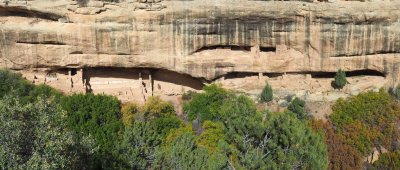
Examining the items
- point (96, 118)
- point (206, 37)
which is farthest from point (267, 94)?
point (96, 118)

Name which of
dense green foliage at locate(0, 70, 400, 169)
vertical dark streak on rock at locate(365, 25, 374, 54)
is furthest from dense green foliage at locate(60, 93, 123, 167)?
vertical dark streak on rock at locate(365, 25, 374, 54)

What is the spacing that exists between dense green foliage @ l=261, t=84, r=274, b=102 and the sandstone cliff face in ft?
1.88

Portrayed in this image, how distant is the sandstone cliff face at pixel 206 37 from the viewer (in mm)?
17734

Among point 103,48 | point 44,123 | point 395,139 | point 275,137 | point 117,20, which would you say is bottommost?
point 395,139

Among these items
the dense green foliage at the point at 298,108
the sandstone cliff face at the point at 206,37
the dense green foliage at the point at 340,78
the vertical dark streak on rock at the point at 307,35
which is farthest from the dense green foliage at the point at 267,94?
the dense green foliage at the point at 340,78

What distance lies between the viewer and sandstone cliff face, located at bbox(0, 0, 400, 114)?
17.7 meters

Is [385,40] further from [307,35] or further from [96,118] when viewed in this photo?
[96,118]

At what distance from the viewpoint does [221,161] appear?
35.0 ft

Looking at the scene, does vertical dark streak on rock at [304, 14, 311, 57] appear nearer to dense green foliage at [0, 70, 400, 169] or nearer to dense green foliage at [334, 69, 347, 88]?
dense green foliage at [334, 69, 347, 88]

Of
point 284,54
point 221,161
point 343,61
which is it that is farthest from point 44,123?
point 343,61

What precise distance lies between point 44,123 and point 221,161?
18.2 feet

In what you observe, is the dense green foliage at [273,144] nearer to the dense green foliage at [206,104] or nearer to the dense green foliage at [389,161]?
the dense green foliage at [206,104]

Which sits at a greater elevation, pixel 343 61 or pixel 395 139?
pixel 343 61

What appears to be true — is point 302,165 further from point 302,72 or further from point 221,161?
point 302,72
